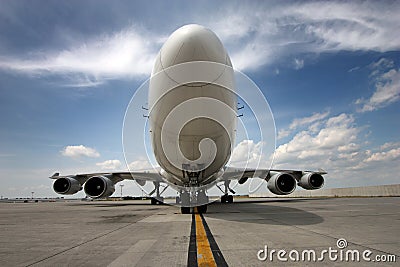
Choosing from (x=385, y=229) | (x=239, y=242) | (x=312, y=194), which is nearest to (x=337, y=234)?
(x=385, y=229)

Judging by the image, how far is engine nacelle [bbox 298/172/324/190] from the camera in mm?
20031

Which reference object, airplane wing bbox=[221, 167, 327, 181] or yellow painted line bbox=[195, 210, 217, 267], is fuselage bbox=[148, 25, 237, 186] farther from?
airplane wing bbox=[221, 167, 327, 181]

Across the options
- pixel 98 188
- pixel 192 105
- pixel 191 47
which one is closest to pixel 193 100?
pixel 192 105

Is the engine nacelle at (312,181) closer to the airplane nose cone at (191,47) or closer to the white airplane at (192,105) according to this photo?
the white airplane at (192,105)

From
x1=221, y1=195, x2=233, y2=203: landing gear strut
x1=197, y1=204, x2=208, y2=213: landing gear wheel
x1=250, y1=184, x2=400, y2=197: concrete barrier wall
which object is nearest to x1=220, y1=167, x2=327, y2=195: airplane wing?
x1=221, y1=195, x2=233, y2=203: landing gear strut

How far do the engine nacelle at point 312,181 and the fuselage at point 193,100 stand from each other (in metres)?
11.8

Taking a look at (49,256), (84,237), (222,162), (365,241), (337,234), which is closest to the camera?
(49,256)

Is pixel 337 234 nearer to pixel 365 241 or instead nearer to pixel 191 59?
pixel 365 241

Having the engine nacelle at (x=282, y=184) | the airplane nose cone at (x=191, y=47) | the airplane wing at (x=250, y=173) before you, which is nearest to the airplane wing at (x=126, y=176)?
the airplane wing at (x=250, y=173)

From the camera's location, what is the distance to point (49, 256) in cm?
442

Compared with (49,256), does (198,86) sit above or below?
above

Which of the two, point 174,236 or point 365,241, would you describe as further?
point 174,236

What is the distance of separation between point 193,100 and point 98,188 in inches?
490

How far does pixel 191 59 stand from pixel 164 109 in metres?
1.69
